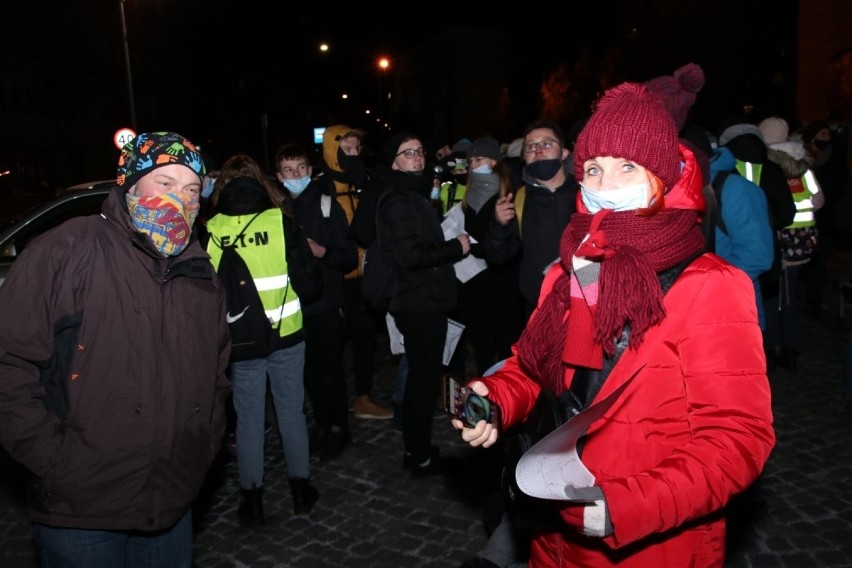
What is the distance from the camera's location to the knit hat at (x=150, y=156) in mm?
2625

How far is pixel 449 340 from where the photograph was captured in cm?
523

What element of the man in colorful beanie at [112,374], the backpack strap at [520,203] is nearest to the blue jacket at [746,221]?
the backpack strap at [520,203]

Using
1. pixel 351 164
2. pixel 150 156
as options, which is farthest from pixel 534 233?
pixel 150 156

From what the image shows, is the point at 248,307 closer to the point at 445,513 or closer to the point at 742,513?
the point at 445,513

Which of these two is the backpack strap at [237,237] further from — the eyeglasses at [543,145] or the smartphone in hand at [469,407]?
the smartphone in hand at [469,407]

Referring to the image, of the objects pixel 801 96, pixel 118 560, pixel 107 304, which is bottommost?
pixel 118 560

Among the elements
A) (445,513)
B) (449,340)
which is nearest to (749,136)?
(449,340)

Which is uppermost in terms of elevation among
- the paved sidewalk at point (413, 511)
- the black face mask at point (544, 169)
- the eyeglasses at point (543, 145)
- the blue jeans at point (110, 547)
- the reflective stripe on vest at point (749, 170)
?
the eyeglasses at point (543, 145)

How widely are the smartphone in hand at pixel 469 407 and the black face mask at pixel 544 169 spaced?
271cm

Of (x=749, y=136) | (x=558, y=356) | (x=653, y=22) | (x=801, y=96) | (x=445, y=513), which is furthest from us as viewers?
(x=653, y=22)

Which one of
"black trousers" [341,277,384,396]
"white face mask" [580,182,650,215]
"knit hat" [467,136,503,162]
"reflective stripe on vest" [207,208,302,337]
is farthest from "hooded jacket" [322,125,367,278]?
"white face mask" [580,182,650,215]

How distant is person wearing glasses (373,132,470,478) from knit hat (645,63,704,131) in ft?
6.13

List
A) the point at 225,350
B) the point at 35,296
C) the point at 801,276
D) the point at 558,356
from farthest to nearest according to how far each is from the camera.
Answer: the point at 801,276 → the point at 225,350 → the point at 35,296 → the point at 558,356

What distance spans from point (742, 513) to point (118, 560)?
3.32m
